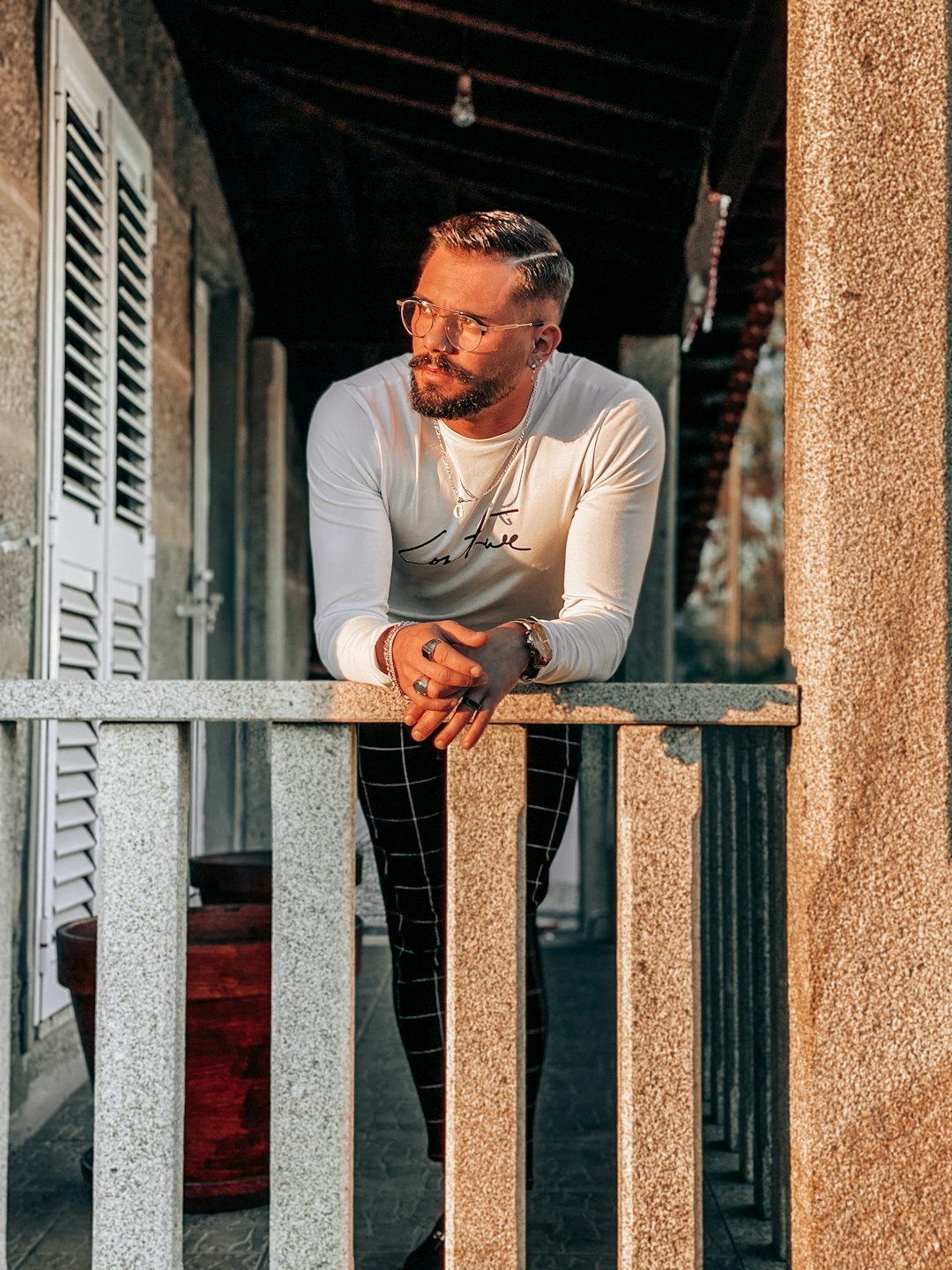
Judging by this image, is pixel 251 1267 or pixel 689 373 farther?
pixel 689 373

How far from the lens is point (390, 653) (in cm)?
193

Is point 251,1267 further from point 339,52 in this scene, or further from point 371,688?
point 339,52

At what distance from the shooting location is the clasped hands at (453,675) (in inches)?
71.5

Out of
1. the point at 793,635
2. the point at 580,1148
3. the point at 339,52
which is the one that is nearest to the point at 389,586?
the point at 793,635

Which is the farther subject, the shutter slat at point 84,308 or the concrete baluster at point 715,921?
the shutter slat at point 84,308

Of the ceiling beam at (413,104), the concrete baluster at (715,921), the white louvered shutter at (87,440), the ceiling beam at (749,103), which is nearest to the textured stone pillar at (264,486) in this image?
the ceiling beam at (413,104)

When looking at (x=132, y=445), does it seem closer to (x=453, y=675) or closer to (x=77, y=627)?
(x=77, y=627)

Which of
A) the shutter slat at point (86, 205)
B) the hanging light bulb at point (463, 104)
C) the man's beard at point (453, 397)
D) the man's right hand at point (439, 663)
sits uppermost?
the hanging light bulb at point (463, 104)

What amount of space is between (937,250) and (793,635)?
60 centimetres

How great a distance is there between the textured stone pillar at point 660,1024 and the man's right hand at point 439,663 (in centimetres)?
34

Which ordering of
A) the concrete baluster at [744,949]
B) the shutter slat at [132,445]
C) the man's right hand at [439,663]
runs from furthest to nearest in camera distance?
the shutter slat at [132,445] < the concrete baluster at [744,949] < the man's right hand at [439,663]

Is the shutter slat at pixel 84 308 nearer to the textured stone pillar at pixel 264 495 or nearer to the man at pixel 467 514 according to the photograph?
the man at pixel 467 514

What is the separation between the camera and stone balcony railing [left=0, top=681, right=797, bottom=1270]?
200 centimetres

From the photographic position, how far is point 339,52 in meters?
4.95
